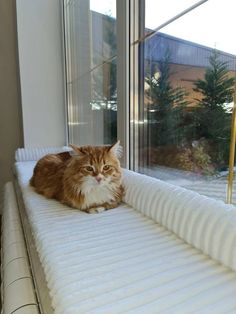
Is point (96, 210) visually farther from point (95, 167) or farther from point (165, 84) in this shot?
point (165, 84)

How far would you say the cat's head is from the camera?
3.51 ft

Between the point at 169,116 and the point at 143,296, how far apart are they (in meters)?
0.77

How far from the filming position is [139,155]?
1440 millimetres

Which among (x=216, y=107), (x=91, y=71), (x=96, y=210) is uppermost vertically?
(x=91, y=71)

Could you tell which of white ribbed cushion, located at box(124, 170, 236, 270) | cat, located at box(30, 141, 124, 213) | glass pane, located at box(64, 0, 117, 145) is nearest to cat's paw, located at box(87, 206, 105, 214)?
cat, located at box(30, 141, 124, 213)

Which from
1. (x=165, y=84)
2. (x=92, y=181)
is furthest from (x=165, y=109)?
(x=92, y=181)

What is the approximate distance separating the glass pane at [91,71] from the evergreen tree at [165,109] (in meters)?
0.33

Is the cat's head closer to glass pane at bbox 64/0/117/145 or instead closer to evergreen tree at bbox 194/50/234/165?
evergreen tree at bbox 194/50/234/165

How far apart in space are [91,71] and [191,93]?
1.09 meters

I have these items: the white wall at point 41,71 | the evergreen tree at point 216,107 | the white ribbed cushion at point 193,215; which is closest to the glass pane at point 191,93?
the evergreen tree at point 216,107

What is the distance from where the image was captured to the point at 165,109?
118 cm

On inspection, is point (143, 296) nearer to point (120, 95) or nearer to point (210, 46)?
point (210, 46)

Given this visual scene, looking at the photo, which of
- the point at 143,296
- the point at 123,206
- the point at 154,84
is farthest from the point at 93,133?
the point at 143,296

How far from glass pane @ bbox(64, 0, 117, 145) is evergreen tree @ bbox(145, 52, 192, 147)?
33 cm
